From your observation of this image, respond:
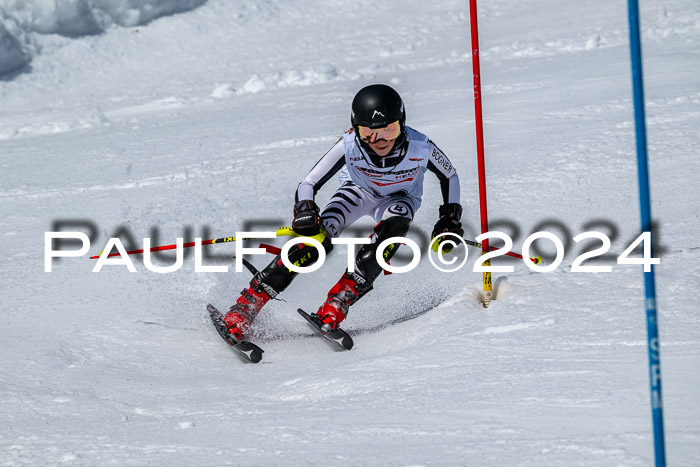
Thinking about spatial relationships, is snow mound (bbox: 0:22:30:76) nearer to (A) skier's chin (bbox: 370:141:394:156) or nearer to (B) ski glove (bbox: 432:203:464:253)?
(A) skier's chin (bbox: 370:141:394:156)

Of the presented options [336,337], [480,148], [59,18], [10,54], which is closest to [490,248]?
[480,148]

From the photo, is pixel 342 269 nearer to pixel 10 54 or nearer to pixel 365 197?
pixel 365 197

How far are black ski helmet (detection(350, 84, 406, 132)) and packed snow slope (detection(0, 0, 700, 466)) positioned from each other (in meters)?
0.96

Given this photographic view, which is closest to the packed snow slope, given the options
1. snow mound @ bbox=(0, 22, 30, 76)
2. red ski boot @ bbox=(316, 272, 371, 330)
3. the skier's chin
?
snow mound @ bbox=(0, 22, 30, 76)

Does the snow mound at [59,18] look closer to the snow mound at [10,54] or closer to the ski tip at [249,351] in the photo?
the snow mound at [10,54]

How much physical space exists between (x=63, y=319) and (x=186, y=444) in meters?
2.05

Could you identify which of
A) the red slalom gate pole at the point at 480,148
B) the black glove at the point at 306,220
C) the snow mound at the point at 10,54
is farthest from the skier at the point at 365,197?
the snow mound at the point at 10,54

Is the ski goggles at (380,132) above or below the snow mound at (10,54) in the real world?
below

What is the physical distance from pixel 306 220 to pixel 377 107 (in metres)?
0.64

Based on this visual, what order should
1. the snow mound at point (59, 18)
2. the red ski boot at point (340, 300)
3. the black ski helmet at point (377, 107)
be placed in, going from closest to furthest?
the black ski helmet at point (377, 107) → the red ski boot at point (340, 300) → the snow mound at point (59, 18)

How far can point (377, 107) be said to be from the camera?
381cm

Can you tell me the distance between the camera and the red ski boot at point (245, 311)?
3.94m

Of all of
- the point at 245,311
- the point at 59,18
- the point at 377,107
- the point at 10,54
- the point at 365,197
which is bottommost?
the point at 245,311

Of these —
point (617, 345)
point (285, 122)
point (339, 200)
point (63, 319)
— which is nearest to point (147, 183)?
point (285, 122)
